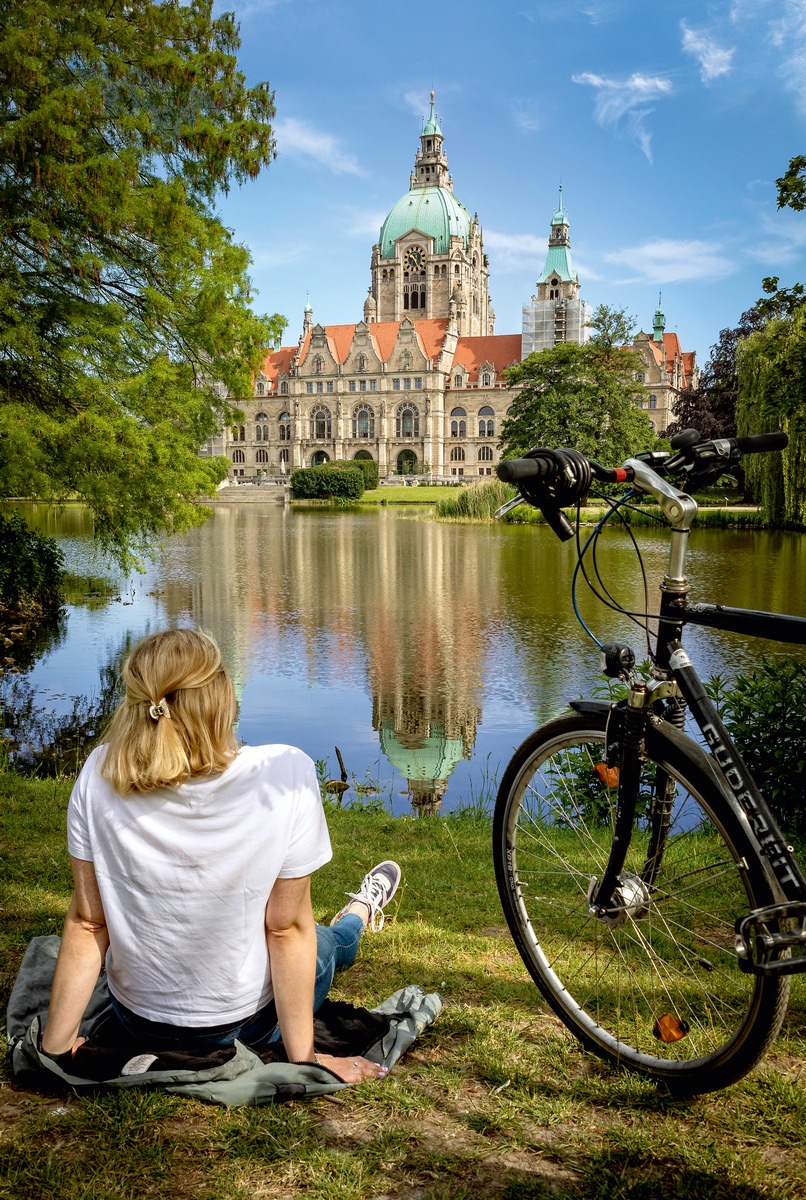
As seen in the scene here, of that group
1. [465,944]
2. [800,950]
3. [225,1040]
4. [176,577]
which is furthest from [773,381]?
[176,577]

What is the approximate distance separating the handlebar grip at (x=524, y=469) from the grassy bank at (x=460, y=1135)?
151 cm

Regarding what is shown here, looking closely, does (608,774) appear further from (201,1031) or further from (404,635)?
(404,635)

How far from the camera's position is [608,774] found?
233 cm

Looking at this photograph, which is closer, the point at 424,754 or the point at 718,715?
the point at 718,715

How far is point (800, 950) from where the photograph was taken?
6.28 feet

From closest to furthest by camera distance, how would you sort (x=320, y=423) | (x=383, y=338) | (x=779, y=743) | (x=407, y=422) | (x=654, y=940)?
(x=654, y=940)
(x=779, y=743)
(x=407, y=422)
(x=383, y=338)
(x=320, y=423)

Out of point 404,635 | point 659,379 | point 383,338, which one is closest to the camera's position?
point 404,635

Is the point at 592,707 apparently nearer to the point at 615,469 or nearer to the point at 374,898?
the point at 615,469

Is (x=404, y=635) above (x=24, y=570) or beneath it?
beneath

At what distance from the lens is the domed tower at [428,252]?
89.0 meters

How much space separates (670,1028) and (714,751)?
27.2 inches

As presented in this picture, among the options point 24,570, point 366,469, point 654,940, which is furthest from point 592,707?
point 366,469

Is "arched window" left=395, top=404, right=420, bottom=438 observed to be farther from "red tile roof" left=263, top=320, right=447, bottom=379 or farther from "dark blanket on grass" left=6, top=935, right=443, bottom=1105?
"dark blanket on grass" left=6, top=935, right=443, bottom=1105

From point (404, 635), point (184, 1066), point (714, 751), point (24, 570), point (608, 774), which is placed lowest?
point (404, 635)
